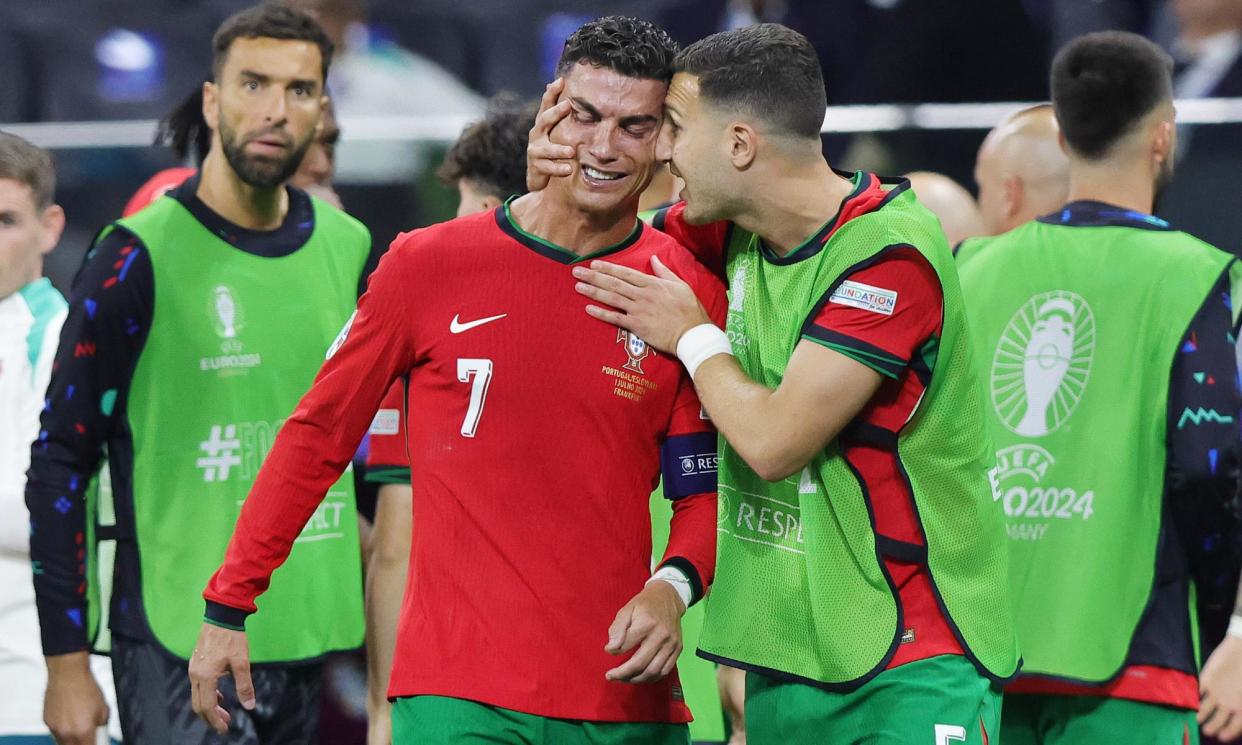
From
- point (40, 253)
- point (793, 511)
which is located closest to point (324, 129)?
point (40, 253)

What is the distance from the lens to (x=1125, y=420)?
150 inches

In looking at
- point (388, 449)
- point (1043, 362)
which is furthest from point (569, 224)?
point (1043, 362)

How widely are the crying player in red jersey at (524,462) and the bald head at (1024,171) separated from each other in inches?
83.2

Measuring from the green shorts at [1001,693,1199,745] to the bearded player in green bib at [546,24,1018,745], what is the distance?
0.93 m

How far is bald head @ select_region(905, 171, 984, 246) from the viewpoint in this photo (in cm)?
560

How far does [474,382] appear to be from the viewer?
2.93 m

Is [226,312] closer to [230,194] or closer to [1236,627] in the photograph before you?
[230,194]

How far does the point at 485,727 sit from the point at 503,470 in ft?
1.39

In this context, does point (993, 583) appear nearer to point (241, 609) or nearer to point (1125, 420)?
point (1125, 420)

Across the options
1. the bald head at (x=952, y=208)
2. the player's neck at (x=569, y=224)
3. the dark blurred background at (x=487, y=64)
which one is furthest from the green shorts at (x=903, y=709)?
the dark blurred background at (x=487, y=64)

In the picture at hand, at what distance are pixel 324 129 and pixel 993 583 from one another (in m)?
2.86

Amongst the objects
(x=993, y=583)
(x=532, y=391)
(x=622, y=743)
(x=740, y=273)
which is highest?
(x=740, y=273)

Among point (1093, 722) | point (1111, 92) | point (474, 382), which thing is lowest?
point (1093, 722)

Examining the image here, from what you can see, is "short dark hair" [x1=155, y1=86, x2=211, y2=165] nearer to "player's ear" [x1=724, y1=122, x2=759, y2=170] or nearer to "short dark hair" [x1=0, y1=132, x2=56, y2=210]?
"short dark hair" [x1=0, y1=132, x2=56, y2=210]
